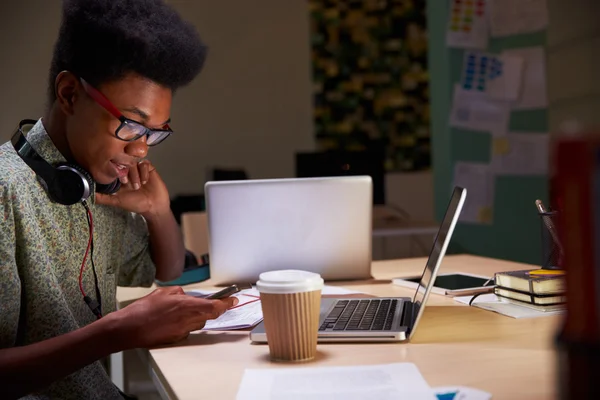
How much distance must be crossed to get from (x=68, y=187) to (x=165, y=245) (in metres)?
0.49

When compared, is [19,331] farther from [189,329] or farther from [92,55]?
[92,55]

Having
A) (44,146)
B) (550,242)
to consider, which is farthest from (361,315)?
(44,146)

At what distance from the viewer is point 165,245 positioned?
1709mm

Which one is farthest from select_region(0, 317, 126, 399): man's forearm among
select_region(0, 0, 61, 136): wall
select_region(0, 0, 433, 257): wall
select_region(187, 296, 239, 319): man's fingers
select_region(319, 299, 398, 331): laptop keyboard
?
select_region(0, 0, 433, 257): wall

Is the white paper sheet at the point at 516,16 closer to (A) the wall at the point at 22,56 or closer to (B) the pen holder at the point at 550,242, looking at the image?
(B) the pen holder at the point at 550,242

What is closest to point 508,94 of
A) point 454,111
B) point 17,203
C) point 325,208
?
point 454,111

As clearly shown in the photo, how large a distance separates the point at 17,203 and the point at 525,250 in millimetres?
2865

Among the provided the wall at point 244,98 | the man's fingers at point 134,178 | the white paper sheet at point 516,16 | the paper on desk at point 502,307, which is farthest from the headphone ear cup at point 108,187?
the wall at point 244,98

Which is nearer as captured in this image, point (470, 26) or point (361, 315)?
point (361, 315)

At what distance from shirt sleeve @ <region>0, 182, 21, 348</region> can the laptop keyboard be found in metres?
0.49

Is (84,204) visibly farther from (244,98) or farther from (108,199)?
(244,98)

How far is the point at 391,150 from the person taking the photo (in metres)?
5.24

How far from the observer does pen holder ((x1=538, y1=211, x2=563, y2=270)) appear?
51.8 inches

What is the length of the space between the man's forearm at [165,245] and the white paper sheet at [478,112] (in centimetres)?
226
